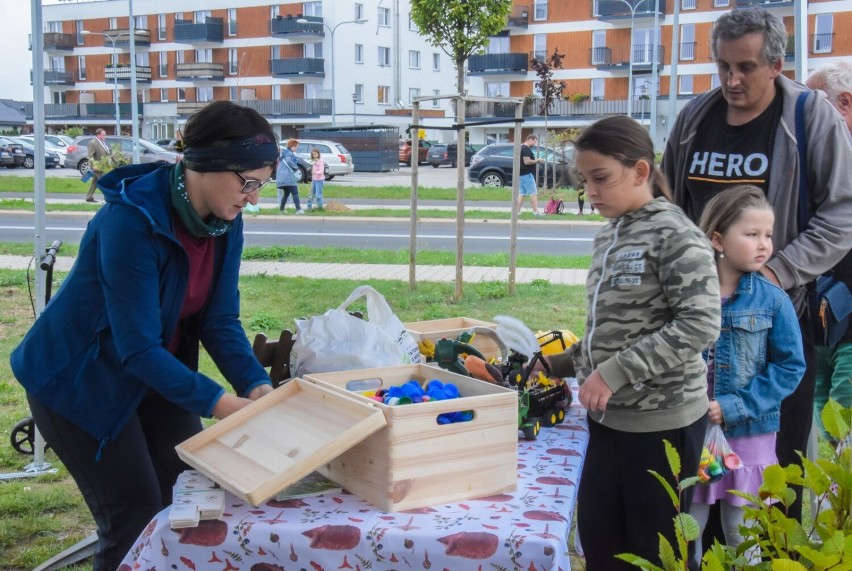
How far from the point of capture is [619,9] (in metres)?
41.3

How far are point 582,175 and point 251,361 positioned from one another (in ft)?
3.32

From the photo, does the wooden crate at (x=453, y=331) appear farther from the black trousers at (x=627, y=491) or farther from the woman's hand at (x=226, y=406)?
the woman's hand at (x=226, y=406)

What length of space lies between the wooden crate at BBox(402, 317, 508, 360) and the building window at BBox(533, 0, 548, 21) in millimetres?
43379

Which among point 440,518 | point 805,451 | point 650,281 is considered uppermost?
point 650,281

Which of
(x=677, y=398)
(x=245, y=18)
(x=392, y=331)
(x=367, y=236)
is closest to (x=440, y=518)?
(x=677, y=398)

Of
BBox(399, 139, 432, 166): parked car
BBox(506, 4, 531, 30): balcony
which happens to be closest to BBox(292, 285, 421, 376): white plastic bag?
BBox(399, 139, 432, 166): parked car

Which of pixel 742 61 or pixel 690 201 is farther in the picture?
pixel 690 201

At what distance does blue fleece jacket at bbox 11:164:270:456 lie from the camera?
2.03 meters

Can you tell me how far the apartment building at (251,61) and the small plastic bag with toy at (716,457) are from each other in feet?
142

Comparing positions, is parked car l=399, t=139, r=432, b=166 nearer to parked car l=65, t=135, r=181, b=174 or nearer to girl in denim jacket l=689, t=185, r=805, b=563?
parked car l=65, t=135, r=181, b=174

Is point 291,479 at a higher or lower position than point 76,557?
higher

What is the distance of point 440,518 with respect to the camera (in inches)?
72.2

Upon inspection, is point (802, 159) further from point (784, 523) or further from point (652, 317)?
point (784, 523)

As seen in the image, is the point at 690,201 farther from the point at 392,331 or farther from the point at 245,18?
the point at 245,18
